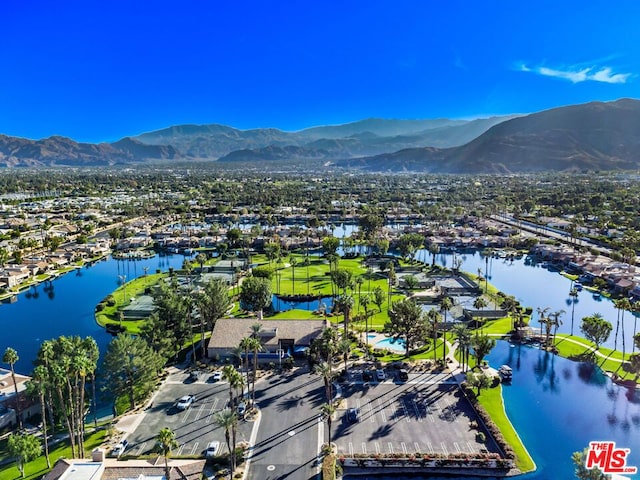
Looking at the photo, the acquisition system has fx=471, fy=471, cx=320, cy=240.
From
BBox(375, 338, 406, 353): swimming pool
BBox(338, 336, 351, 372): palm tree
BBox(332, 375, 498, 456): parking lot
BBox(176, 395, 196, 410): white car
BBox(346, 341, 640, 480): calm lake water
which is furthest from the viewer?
BBox(375, 338, 406, 353): swimming pool

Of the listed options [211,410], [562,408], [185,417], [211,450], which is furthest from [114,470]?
[562,408]

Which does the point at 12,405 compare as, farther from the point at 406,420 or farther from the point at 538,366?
the point at 538,366

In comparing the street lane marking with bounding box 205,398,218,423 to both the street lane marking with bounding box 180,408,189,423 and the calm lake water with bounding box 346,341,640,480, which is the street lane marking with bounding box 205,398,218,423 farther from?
the calm lake water with bounding box 346,341,640,480

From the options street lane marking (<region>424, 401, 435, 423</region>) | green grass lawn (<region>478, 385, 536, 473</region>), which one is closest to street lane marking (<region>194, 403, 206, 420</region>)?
street lane marking (<region>424, 401, 435, 423</region>)

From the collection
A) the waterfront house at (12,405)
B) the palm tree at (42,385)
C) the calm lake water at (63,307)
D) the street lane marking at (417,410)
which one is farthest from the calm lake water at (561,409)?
the calm lake water at (63,307)

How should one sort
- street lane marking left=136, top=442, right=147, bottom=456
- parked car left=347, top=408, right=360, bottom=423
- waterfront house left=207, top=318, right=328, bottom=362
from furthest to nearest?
waterfront house left=207, top=318, right=328, bottom=362 → parked car left=347, top=408, right=360, bottom=423 → street lane marking left=136, top=442, right=147, bottom=456

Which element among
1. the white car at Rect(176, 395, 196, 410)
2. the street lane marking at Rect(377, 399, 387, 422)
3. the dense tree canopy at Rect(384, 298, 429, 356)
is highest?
the dense tree canopy at Rect(384, 298, 429, 356)

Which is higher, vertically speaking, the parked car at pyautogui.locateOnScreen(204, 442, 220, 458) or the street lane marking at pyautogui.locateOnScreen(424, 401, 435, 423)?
the parked car at pyautogui.locateOnScreen(204, 442, 220, 458)

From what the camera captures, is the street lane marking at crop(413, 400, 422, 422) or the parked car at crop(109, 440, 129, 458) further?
the street lane marking at crop(413, 400, 422, 422)
